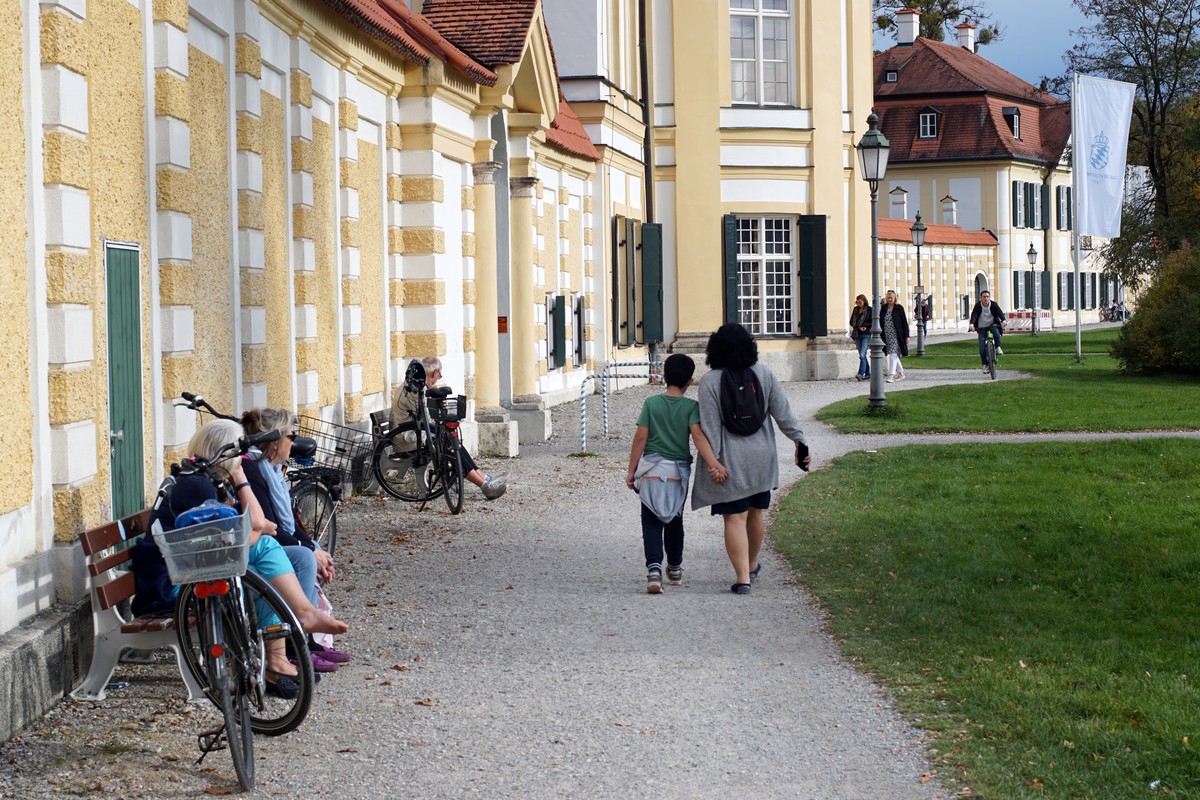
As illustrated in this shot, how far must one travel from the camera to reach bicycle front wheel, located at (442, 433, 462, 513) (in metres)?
13.8

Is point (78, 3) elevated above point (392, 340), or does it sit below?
above

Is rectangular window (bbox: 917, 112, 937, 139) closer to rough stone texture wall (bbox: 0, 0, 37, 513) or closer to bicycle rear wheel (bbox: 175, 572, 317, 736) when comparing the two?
rough stone texture wall (bbox: 0, 0, 37, 513)

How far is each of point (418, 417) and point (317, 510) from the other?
3441 millimetres

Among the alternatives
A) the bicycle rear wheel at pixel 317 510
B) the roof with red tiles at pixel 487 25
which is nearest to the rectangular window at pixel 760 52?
the roof with red tiles at pixel 487 25

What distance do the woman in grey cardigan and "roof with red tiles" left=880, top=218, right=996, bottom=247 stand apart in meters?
48.5

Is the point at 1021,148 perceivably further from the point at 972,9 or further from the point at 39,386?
the point at 39,386

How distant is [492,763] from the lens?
20.4 feet

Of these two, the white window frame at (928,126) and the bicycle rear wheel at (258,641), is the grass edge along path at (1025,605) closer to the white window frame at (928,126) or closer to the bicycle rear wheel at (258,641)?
the bicycle rear wheel at (258,641)

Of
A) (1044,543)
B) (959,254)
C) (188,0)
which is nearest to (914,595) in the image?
(1044,543)

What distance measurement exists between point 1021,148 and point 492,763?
7049 cm

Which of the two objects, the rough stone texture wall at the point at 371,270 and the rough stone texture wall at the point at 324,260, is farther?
the rough stone texture wall at the point at 371,270

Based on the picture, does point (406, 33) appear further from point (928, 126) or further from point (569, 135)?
point (928, 126)

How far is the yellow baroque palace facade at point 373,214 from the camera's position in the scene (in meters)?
7.41

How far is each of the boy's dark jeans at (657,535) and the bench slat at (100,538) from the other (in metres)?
3.47
